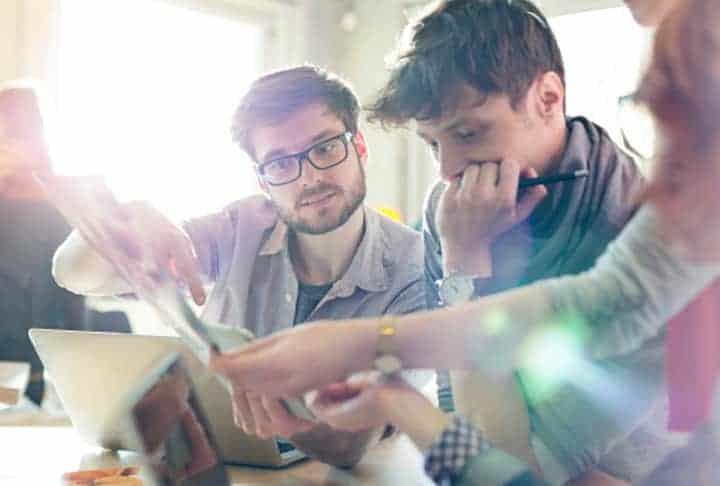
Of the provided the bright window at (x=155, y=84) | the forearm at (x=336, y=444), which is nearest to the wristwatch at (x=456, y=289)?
the forearm at (x=336, y=444)

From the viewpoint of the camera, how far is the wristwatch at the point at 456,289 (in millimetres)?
417

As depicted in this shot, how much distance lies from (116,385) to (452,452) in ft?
1.04

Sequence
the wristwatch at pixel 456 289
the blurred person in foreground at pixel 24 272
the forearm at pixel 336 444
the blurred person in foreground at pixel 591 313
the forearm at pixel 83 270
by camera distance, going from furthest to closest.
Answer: the blurred person in foreground at pixel 24 272 → the forearm at pixel 83 270 → the forearm at pixel 336 444 → the wristwatch at pixel 456 289 → the blurred person in foreground at pixel 591 313

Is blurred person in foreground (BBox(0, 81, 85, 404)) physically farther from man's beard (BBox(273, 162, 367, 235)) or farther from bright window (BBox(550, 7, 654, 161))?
bright window (BBox(550, 7, 654, 161))

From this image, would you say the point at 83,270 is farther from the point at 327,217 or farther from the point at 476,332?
the point at 476,332

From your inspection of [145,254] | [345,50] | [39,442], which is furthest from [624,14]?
[345,50]

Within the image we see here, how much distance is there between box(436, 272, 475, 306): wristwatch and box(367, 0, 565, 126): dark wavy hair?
0.30 feet

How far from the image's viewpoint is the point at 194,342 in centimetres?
44

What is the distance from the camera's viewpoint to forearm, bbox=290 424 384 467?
0.54 metres

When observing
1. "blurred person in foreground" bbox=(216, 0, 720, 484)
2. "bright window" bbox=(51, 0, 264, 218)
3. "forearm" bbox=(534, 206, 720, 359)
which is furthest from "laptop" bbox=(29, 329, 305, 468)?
"bright window" bbox=(51, 0, 264, 218)

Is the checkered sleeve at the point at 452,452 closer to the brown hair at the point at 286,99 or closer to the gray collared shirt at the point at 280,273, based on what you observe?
the gray collared shirt at the point at 280,273

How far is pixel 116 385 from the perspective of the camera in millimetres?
609

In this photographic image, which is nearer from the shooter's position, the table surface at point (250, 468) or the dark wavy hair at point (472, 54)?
the dark wavy hair at point (472, 54)

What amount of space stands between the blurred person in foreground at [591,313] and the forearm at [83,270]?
27cm
